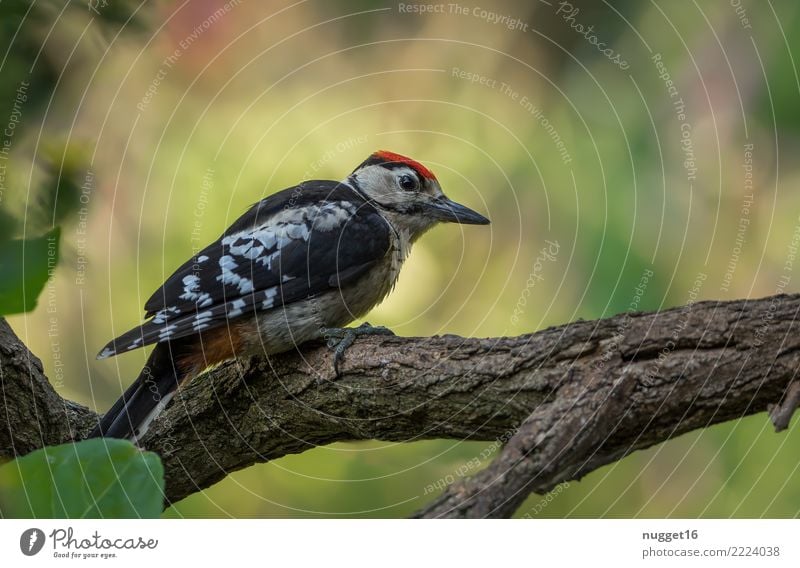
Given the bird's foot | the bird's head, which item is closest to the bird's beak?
the bird's head

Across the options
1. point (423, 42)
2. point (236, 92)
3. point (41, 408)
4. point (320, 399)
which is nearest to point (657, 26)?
point (423, 42)

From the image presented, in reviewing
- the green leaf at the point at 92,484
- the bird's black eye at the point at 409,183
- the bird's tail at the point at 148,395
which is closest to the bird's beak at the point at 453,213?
the bird's black eye at the point at 409,183

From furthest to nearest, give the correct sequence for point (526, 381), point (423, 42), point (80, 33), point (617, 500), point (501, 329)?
point (423, 42), point (501, 329), point (617, 500), point (526, 381), point (80, 33)

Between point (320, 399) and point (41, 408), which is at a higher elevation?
point (320, 399)

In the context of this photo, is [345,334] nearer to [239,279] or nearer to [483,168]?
[239,279]

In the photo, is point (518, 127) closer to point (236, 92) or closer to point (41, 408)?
point (236, 92)

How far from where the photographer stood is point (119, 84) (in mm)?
2875

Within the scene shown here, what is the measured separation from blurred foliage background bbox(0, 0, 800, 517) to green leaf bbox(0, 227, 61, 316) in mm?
1868

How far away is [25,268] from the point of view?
678 millimetres

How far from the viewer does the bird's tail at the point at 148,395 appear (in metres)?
2.58

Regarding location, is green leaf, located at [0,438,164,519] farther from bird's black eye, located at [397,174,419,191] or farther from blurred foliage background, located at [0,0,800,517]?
bird's black eye, located at [397,174,419,191]

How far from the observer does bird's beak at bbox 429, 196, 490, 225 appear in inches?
126
